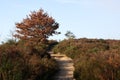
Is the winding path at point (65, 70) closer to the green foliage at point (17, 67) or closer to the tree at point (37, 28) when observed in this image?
the green foliage at point (17, 67)

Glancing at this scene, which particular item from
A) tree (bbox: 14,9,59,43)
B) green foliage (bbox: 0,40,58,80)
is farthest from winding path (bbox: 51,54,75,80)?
tree (bbox: 14,9,59,43)

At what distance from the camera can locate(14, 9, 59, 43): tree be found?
46.1 metres

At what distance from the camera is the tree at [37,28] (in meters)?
46.1

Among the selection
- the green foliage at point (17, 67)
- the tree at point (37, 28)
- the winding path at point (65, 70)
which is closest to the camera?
the green foliage at point (17, 67)

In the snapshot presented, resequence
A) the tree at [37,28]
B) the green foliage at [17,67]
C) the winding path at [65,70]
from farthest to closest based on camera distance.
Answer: the tree at [37,28] < the winding path at [65,70] < the green foliage at [17,67]

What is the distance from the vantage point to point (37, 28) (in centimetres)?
4684

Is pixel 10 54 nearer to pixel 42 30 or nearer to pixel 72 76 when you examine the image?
pixel 72 76

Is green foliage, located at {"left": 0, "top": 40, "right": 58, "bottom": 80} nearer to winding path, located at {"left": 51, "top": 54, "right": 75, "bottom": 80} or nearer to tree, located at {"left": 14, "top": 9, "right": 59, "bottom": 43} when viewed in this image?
winding path, located at {"left": 51, "top": 54, "right": 75, "bottom": 80}

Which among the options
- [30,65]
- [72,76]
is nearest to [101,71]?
[30,65]

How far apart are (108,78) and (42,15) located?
3010 cm

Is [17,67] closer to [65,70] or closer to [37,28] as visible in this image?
[65,70]

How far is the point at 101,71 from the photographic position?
19.7 metres

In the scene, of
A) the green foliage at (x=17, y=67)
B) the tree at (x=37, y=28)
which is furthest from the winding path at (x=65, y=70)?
the tree at (x=37, y=28)

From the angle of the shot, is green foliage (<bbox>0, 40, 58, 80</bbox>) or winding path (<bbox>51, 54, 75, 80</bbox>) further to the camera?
winding path (<bbox>51, 54, 75, 80</bbox>)
